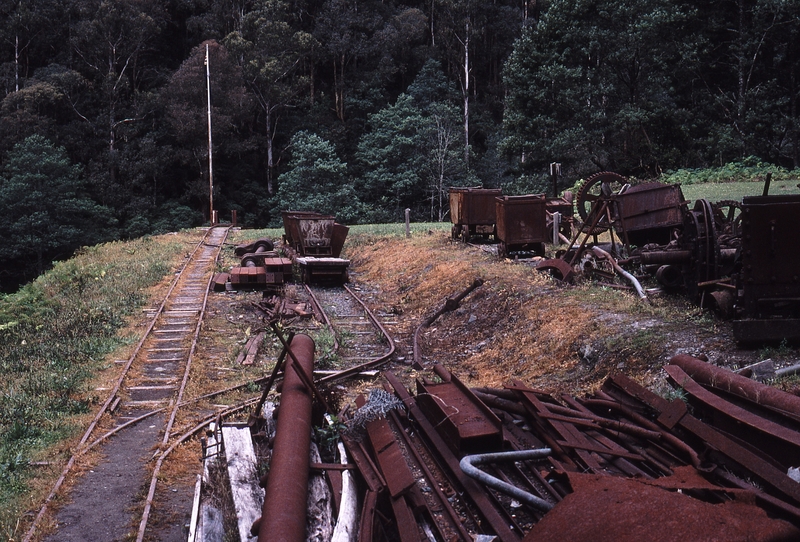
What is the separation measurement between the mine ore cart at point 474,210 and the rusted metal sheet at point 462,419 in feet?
46.2

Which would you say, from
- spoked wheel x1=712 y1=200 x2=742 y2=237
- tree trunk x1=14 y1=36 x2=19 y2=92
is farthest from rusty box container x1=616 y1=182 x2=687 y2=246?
tree trunk x1=14 y1=36 x2=19 y2=92

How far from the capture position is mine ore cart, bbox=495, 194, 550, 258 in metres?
17.4

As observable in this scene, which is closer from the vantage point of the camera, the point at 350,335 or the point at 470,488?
the point at 470,488

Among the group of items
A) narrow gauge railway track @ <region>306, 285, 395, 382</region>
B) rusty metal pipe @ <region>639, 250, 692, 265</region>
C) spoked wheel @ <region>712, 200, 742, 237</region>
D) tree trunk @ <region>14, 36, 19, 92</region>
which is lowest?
narrow gauge railway track @ <region>306, 285, 395, 382</region>

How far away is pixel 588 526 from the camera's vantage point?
12.5 ft

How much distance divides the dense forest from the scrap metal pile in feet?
Answer: 100

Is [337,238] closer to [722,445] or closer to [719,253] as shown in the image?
[719,253]

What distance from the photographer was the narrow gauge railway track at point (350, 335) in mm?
11430

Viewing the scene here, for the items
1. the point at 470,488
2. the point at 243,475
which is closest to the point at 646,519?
the point at 470,488

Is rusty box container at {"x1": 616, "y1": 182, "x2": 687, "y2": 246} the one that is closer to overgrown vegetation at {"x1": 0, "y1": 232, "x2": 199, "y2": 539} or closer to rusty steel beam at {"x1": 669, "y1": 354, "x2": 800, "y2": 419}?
rusty steel beam at {"x1": 669, "y1": 354, "x2": 800, "y2": 419}

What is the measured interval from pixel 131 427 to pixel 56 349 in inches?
175

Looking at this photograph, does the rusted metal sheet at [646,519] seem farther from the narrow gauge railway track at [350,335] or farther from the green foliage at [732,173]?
the green foliage at [732,173]

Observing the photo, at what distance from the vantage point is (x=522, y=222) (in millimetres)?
17500

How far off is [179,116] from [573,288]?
40.1 meters
